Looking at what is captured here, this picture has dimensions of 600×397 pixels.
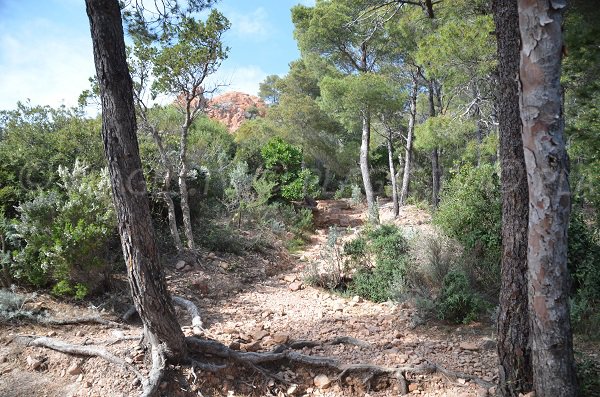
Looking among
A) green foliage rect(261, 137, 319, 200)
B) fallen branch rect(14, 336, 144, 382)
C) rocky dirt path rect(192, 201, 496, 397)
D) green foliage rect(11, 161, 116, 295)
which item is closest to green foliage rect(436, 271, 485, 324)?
rocky dirt path rect(192, 201, 496, 397)

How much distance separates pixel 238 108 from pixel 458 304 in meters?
34.0

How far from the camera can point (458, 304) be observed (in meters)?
4.70

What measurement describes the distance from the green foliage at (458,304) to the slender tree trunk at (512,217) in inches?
72.3

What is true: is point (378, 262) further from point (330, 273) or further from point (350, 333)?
point (350, 333)

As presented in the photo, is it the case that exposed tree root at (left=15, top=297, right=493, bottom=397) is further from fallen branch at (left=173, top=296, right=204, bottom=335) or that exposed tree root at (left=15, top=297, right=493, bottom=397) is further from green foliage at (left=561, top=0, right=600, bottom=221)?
green foliage at (left=561, top=0, right=600, bottom=221)

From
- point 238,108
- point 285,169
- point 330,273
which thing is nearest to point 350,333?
point 330,273

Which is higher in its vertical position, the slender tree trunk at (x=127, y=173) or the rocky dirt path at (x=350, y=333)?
the slender tree trunk at (x=127, y=173)

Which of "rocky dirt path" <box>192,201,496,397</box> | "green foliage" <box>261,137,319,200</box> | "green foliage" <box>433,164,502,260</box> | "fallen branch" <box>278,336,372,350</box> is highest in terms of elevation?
"green foliage" <box>261,137,319,200</box>

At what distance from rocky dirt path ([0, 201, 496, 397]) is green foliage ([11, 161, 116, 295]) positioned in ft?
1.25

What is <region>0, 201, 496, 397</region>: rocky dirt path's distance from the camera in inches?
128

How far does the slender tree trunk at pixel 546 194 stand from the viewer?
85.0 inches

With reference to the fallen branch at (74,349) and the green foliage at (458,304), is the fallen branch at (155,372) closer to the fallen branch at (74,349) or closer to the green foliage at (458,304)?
the fallen branch at (74,349)

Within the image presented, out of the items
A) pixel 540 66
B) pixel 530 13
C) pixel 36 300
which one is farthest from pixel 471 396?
pixel 36 300

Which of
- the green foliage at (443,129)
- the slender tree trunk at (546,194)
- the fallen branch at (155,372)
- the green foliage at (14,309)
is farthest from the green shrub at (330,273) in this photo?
the green foliage at (443,129)
